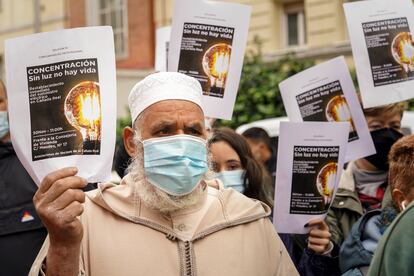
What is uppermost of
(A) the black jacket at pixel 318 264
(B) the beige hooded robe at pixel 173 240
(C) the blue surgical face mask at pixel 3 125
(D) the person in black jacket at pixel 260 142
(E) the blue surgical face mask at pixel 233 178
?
(C) the blue surgical face mask at pixel 3 125

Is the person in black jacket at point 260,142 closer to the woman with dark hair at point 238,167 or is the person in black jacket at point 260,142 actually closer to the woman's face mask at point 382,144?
the woman with dark hair at point 238,167

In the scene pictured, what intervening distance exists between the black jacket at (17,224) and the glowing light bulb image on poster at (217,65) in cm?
104

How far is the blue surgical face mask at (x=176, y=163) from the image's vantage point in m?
2.75

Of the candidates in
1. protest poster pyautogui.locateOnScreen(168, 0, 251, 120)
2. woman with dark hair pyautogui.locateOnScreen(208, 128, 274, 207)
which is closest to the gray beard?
protest poster pyautogui.locateOnScreen(168, 0, 251, 120)

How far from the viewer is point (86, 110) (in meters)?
2.67

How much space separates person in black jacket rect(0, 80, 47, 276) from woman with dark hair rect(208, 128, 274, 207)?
1.02 meters

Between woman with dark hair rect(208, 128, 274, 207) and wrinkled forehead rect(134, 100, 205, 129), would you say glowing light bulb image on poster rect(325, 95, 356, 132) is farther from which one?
wrinkled forehead rect(134, 100, 205, 129)

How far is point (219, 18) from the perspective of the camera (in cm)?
390

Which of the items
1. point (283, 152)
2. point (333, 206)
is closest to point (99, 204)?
point (283, 152)

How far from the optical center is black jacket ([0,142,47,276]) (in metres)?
3.57

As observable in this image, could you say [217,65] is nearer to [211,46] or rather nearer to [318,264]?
[211,46]

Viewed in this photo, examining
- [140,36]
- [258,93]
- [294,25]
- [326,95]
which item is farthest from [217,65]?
[140,36]

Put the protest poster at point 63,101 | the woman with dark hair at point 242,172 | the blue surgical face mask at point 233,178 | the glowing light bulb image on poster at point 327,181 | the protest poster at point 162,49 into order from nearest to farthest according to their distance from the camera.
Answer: the protest poster at point 63,101, the glowing light bulb image on poster at point 327,181, the woman with dark hair at point 242,172, the blue surgical face mask at point 233,178, the protest poster at point 162,49

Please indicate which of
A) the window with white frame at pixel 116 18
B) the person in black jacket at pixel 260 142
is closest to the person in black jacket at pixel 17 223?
the person in black jacket at pixel 260 142
